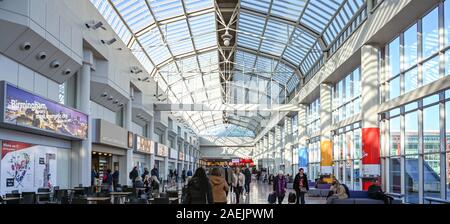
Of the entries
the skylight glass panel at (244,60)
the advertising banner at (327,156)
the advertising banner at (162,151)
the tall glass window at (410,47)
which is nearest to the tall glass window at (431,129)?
the tall glass window at (410,47)

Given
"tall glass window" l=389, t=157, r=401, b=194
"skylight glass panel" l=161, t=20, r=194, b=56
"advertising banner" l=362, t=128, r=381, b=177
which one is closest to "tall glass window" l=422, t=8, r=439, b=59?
"advertising banner" l=362, t=128, r=381, b=177

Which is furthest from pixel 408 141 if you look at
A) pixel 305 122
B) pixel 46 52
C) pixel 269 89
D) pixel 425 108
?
pixel 269 89

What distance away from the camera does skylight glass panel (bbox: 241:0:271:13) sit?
2954 centimetres

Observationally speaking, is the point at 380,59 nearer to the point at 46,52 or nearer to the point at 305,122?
the point at 46,52

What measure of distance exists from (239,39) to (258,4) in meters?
8.71

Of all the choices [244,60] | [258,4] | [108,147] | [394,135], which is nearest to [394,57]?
[394,135]

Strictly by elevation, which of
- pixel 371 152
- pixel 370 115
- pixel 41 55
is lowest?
pixel 371 152

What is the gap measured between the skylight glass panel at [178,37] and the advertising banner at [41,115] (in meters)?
13.9

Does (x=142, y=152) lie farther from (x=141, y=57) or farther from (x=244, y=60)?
(x=244, y=60)

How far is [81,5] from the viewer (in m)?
19.1

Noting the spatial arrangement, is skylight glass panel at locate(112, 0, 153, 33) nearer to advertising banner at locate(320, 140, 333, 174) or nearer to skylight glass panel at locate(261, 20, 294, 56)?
skylight glass panel at locate(261, 20, 294, 56)

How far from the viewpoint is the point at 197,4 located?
3073 cm

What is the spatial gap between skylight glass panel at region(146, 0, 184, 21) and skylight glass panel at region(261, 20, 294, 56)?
19.0ft

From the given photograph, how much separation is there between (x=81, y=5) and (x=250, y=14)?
14.8 metres
